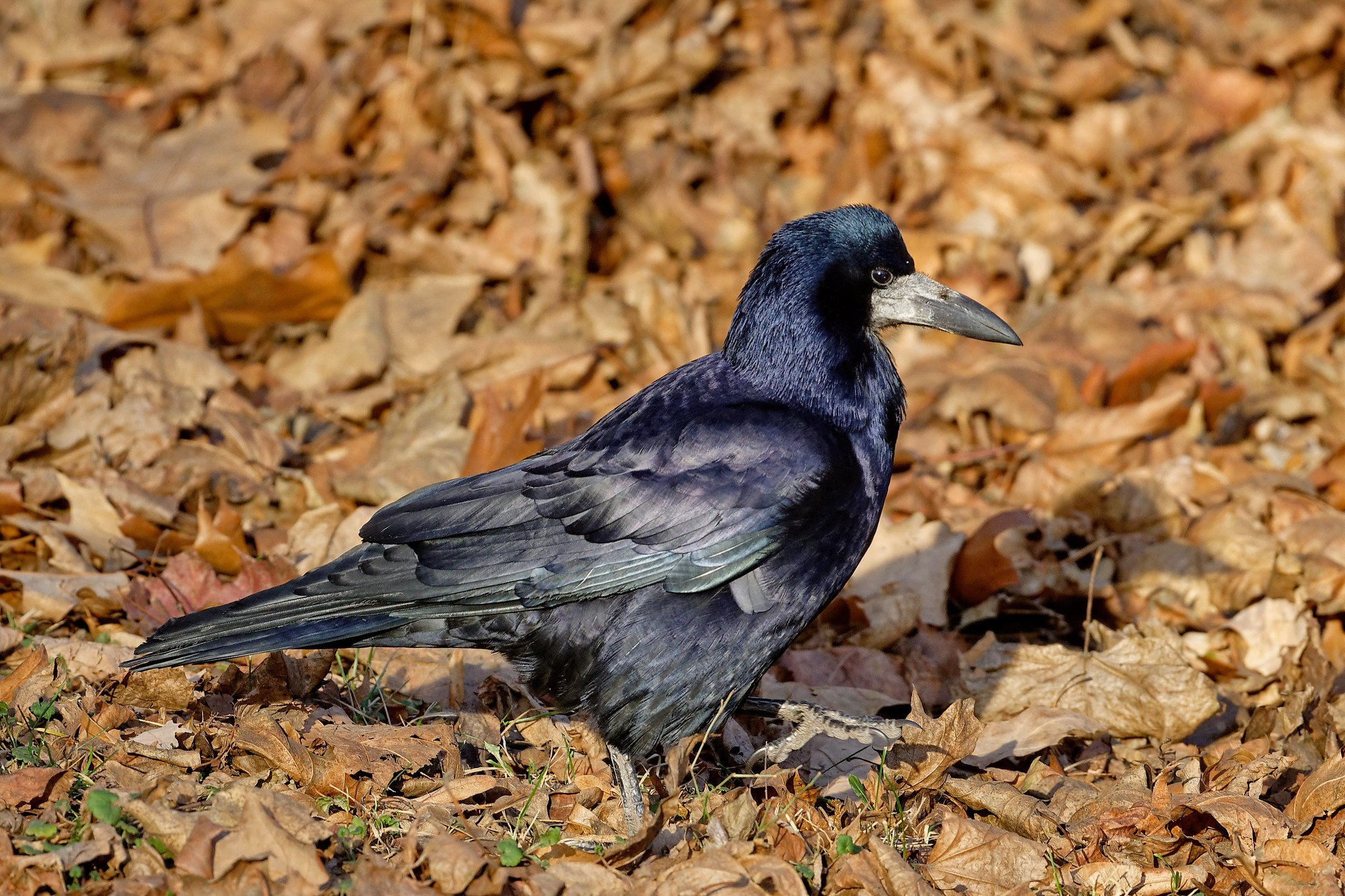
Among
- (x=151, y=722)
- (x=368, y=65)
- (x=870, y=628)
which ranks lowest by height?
(x=870, y=628)

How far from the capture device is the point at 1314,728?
4.18 metres

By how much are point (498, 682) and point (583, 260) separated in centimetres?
350

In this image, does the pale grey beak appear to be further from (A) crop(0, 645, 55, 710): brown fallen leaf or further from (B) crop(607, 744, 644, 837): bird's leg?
(A) crop(0, 645, 55, 710): brown fallen leaf

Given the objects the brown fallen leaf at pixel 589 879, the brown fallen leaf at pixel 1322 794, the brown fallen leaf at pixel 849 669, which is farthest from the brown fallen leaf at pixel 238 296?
the brown fallen leaf at pixel 1322 794

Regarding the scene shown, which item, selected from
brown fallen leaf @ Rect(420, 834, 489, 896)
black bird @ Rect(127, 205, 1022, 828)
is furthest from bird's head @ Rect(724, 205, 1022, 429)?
brown fallen leaf @ Rect(420, 834, 489, 896)

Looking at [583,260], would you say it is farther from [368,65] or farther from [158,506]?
[158,506]

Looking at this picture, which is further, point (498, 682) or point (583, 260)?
point (583, 260)

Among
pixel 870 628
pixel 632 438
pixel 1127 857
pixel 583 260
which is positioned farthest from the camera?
pixel 583 260

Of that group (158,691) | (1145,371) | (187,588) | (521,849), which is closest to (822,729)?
(521,849)

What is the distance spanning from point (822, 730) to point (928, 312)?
1.37 meters

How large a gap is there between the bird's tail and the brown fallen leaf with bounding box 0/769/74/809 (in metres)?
0.37

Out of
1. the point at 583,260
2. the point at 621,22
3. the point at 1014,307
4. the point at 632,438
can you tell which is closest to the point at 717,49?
the point at 621,22

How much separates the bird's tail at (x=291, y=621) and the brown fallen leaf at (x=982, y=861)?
160cm

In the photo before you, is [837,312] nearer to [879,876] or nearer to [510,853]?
[879,876]
